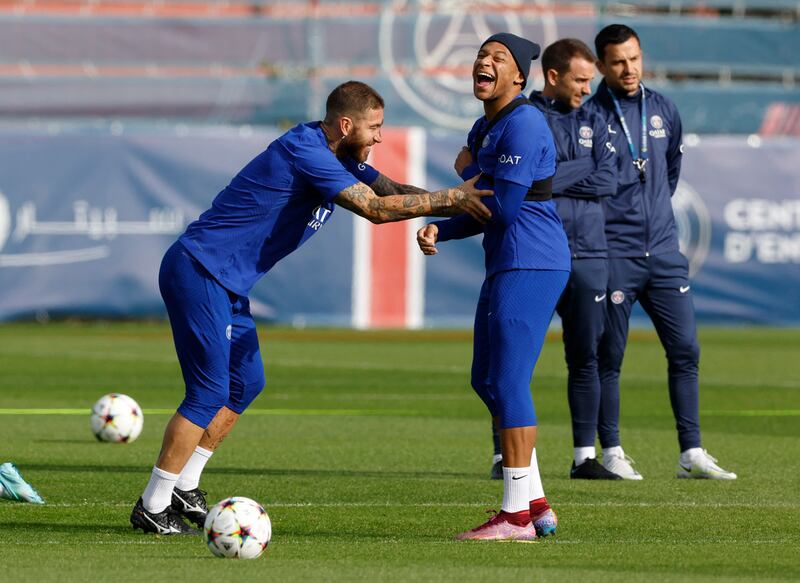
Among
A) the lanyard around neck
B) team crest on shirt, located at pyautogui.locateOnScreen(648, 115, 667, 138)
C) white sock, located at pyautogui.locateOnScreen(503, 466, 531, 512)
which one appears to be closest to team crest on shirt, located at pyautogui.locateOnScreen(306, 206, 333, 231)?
white sock, located at pyautogui.locateOnScreen(503, 466, 531, 512)

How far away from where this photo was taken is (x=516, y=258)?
8109 mm

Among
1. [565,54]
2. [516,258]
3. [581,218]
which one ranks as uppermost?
[565,54]

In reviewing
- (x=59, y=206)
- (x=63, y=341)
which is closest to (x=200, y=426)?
(x=63, y=341)

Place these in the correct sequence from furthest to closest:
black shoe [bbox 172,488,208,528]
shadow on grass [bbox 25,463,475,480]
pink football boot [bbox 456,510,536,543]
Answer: shadow on grass [bbox 25,463,475,480] → black shoe [bbox 172,488,208,528] → pink football boot [bbox 456,510,536,543]

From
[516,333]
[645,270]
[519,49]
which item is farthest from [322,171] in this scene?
[645,270]

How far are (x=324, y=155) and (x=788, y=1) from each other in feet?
77.1

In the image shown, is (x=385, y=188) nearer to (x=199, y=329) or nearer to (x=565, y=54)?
(x=199, y=329)

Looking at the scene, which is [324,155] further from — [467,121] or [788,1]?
[788,1]

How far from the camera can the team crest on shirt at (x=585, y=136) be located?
410 inches

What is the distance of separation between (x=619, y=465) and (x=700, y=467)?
0.48 m

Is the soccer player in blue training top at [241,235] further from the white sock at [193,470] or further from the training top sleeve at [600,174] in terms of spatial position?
the training top sleeve at [600,174]

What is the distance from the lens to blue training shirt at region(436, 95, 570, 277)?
7.95m

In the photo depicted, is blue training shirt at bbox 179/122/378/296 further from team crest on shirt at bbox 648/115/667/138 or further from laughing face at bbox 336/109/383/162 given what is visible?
team crest on shirt at bbox 648/115/667/138

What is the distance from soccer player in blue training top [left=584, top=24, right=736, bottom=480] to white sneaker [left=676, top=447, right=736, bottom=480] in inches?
2.2
